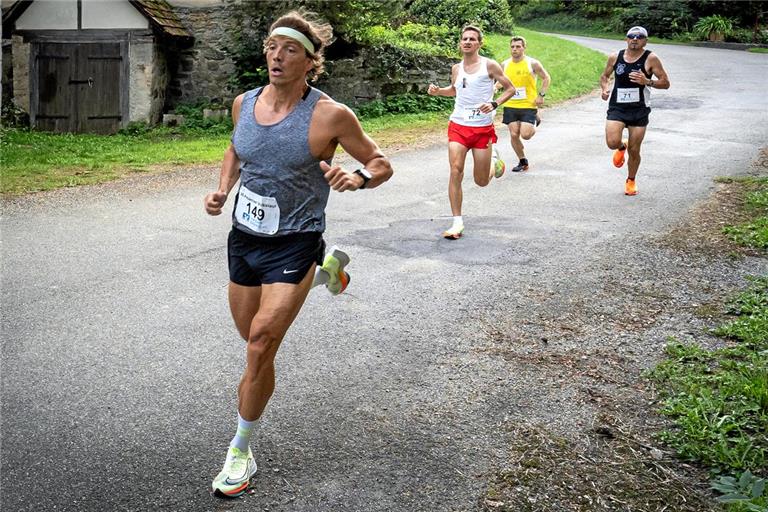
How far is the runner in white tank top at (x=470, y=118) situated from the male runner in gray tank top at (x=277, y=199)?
4.69m

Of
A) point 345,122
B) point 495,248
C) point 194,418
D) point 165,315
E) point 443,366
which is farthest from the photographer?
point 495,248

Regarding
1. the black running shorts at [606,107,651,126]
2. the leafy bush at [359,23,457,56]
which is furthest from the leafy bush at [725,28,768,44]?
the black running shorts at [606,107,651,126]

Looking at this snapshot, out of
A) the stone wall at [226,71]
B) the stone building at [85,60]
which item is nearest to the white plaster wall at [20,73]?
the stone building at [85,60]

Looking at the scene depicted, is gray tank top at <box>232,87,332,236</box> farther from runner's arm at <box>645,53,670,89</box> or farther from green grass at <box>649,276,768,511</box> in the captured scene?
runner's arm at <box>645,53,670,89</box>

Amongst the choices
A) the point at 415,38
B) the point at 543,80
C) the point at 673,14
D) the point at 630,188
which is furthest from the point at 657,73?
the point at 673,14

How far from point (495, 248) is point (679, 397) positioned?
12.1ft

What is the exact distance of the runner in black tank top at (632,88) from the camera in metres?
10.2

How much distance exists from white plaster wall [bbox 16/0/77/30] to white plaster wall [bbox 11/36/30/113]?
1.33 ft

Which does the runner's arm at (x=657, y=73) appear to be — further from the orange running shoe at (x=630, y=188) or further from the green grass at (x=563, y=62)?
the green grass at (x=563, y=62)

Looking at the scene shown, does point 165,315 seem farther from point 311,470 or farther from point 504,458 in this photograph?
point 504,458

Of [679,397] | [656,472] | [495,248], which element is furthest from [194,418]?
[495,248]

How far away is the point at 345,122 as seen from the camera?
3971 mm

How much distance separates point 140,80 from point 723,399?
57.5ft

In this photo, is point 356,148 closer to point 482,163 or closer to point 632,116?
point 482,163
